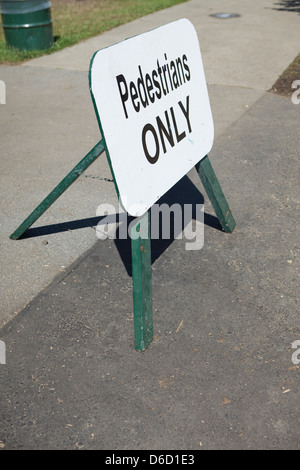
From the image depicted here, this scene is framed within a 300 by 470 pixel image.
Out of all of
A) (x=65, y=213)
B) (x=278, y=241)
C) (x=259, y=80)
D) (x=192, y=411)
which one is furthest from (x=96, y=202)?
(x=259, y=80)

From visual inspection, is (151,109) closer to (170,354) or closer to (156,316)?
(156,316)

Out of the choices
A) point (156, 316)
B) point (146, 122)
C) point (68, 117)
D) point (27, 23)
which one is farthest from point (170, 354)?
point (27, 23)

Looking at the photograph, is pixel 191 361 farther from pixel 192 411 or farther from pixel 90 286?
pixel 90 286

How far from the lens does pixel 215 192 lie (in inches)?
154

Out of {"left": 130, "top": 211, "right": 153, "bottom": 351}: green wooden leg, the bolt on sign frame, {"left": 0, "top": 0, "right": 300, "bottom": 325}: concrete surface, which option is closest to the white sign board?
the bolt on sign frame

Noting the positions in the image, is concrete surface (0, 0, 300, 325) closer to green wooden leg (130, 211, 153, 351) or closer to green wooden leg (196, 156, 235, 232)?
green wooden leg (130, 211, 153, 351)

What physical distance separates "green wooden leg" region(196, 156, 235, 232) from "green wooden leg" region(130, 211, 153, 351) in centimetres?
103

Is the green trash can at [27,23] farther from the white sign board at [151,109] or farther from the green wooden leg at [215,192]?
the green wooden leg at [215,192]

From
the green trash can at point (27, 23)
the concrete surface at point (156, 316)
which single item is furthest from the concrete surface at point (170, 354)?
the green trash can at point (27, 23)

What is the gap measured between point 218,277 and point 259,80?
523 cm

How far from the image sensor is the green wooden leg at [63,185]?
132 inches

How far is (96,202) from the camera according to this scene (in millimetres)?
4691
